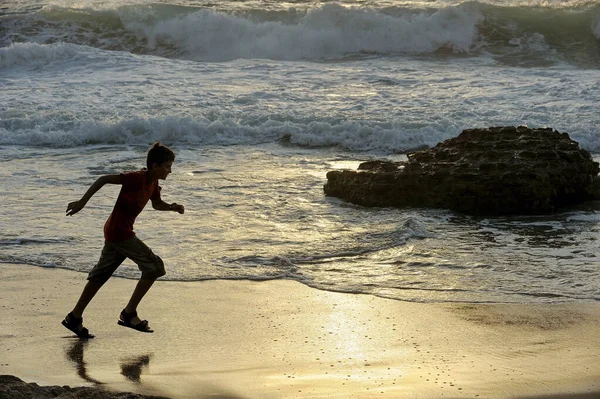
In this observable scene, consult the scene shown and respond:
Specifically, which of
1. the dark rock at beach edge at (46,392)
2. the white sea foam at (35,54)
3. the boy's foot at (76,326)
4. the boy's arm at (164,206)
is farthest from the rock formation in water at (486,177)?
the white sea foam at (35,54)

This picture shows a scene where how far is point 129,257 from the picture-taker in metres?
5.92

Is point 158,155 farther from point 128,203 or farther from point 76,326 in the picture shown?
point 76,326

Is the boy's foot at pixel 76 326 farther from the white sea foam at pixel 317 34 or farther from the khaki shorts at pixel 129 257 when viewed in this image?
the white sea foam at pixel 317 34

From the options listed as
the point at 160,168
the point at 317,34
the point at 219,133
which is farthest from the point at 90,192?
the point at 317,34

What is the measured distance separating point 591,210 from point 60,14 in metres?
19.0

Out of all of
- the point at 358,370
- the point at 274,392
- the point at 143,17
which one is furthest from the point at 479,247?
the point at 143,17

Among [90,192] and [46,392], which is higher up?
[90,192]

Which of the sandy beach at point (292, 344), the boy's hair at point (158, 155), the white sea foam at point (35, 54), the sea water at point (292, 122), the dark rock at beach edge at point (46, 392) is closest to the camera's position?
the dark rock at beach edge at point (46, 392)

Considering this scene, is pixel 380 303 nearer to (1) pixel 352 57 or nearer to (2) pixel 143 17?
(1) pixel 352 57

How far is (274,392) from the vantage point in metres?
4.77

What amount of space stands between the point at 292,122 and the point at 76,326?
10.2 meters

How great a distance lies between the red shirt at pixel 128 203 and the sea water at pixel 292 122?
1.61 meters

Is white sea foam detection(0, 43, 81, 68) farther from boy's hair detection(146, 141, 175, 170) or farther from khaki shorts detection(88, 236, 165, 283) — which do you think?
boy's hair detection(146, 141, 175, 170)

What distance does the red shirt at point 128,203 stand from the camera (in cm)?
579
